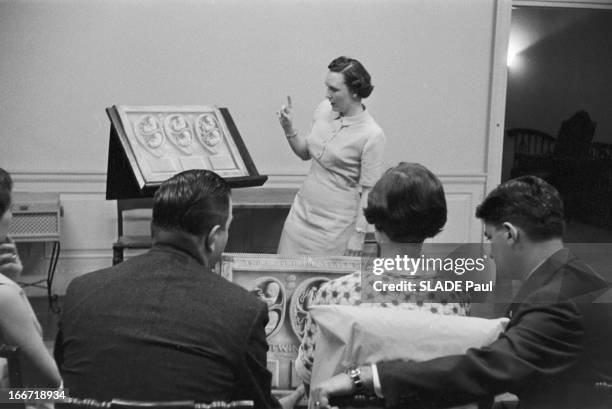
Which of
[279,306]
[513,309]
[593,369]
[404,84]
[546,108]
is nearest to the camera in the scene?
[593,369]

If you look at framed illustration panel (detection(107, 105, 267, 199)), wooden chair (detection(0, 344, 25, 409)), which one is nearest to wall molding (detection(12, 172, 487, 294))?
framed illustration panel (detection(107, 105, 267, 199))

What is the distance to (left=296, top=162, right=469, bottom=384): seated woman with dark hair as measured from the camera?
1.79m

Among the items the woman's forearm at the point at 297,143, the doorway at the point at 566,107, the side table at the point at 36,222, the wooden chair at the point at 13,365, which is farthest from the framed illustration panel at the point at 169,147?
the doorway at the point at 566,107

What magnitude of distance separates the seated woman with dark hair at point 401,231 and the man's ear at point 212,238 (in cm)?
28

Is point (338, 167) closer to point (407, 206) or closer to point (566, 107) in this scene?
point (407, 206)

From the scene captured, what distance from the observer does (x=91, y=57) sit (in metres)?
5.43

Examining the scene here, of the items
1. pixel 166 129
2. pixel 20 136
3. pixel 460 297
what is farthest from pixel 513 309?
pixel 20 136

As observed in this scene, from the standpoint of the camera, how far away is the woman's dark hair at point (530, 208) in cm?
177

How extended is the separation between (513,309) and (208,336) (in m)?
0.73

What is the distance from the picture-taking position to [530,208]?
1.77m

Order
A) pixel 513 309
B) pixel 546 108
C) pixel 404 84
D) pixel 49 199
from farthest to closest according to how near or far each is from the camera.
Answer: pixel 546 108
pixel 404 84
pixel 49 199
pixel 513 309

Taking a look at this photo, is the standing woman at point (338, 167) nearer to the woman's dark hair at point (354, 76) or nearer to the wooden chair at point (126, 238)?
the woman's dark hair at point (354, 76)

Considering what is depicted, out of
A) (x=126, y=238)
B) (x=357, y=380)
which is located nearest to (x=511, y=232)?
(x=357, y=380)

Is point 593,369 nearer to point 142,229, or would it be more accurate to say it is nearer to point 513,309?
point 513,309
